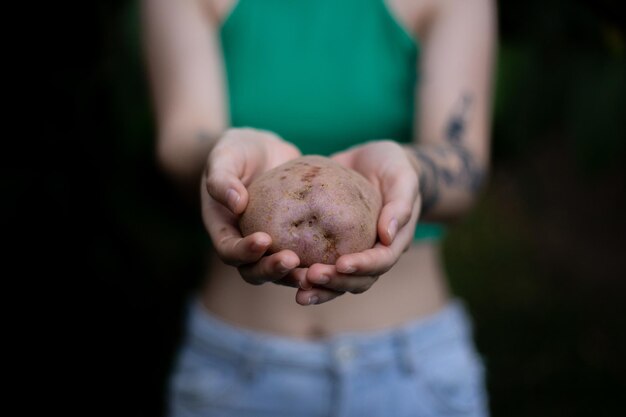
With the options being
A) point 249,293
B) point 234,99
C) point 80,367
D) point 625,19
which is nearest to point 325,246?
point 249,293

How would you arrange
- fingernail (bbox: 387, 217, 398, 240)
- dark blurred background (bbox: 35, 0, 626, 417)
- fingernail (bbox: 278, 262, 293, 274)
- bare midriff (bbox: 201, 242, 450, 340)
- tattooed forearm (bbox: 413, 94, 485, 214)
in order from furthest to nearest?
dark blurred background (bbox: 35, 0, 626, 417) < bare midriff (bbox: 201, 242, 450, 340) < tattooed forearm (bbox: 413, 94, 485, 214) < fingernail (bbox: 387, 217, 398, 240) < fingernail (bbox: 278, 262, 293, 274)

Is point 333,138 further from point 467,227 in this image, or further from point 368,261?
point 467,227

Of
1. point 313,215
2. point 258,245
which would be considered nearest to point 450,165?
point 313,215

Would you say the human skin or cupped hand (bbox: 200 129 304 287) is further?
the human skin

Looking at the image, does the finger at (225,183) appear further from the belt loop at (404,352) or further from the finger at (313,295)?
the belt loop at (404,352)

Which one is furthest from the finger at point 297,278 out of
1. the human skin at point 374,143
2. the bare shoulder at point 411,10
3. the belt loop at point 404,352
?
the bare shoulder at point 411,10

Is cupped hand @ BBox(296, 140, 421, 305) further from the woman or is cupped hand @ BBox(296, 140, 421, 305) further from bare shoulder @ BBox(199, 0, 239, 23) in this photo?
bare shoulder @ BBox(199, 0, 239, 23)

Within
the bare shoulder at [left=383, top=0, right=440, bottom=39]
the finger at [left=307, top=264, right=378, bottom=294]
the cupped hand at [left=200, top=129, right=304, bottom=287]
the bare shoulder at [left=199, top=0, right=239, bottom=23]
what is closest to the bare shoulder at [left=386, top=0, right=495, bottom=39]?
the bare shoulder at [left=383, top=0, right=440, bottom=39]
